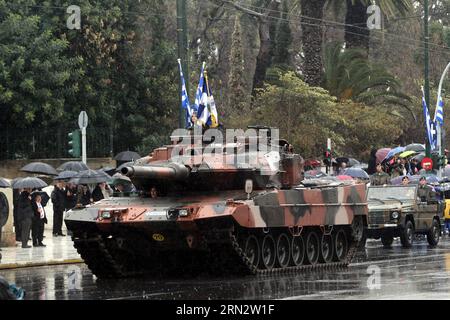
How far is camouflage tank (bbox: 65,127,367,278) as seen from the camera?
20.6m

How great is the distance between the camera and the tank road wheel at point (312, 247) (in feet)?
76.8

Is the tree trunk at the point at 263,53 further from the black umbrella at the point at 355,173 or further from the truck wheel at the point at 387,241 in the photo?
the truck wheel at the point at 387,241

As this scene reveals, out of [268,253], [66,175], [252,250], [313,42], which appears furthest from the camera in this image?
[313,42]

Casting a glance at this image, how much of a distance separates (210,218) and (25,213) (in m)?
9.67

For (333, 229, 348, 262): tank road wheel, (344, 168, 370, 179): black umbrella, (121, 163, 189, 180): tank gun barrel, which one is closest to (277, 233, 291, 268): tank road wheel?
(333, 229, 348, 262): tank road wheel

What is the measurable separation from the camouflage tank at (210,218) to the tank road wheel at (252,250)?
0.02m

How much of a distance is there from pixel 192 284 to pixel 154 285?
2.12 ft

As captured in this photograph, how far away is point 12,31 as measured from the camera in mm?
37906

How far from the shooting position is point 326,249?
955 inches

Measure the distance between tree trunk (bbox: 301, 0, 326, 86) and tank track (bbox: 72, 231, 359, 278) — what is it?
75.4 ft

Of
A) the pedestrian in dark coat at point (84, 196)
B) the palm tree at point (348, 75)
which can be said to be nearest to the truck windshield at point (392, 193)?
the pedestrian in dark coat at point (84, 196)

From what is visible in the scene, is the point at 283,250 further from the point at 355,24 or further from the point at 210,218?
the point at 355,24

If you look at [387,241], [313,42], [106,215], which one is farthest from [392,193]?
[313,42]
